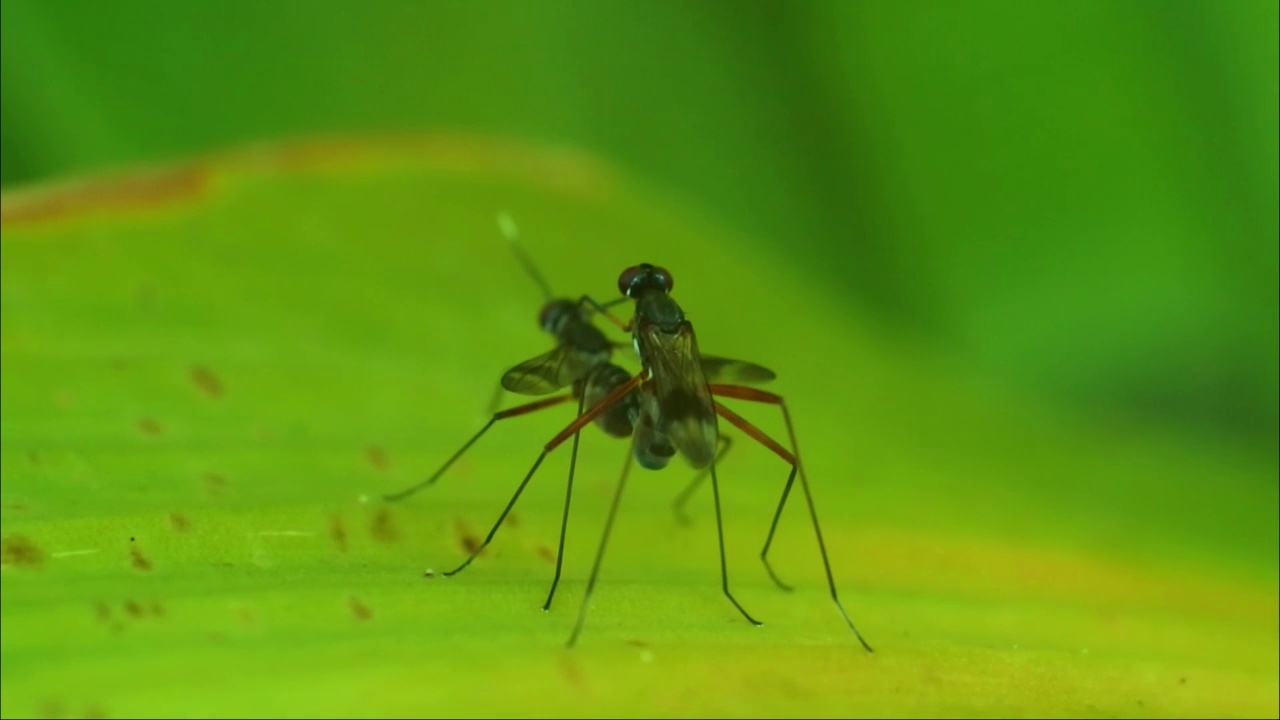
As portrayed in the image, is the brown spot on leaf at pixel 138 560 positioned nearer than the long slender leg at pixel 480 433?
Yes

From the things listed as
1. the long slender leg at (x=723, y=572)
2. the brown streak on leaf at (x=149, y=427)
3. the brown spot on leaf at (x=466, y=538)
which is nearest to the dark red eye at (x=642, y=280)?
the long slender leg at (x=723, y=572)

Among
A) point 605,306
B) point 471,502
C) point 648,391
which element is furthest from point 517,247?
point 471,502

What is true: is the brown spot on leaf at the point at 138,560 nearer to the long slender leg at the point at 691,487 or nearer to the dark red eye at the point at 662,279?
the long slender leg at the point at 691,487

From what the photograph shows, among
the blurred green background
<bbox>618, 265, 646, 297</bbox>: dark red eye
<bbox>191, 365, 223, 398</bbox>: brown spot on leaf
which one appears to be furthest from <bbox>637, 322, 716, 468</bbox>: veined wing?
the blurred green background

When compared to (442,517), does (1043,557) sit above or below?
below

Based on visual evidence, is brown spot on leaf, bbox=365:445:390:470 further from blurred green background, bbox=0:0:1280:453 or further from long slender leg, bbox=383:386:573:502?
blurred green background, bbox=0:0:1280:453

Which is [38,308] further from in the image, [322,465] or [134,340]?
[322,465]

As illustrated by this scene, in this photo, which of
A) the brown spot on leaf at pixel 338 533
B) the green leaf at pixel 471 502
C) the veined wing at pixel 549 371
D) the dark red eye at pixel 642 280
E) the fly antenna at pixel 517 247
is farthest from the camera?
the fly antenna at pixel 517 247

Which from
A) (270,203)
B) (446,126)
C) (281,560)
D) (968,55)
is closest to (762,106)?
(968,55)

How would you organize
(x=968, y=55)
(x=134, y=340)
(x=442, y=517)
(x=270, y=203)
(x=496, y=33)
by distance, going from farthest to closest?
(x=496, y=33) → (x=968, y=55) → (x=270, y=203) → (x=134, y=340) → (x=442, y=517)
